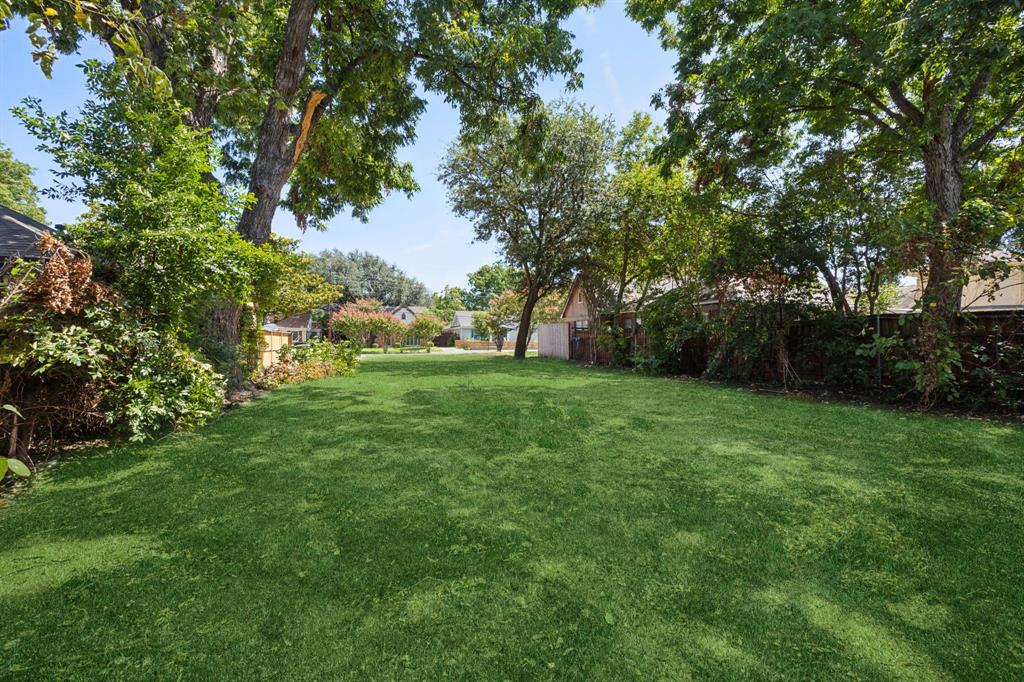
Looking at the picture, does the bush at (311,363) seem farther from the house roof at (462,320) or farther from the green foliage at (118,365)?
the house roof at (462,320)

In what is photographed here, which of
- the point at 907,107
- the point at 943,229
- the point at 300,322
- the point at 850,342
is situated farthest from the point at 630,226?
the point at 300,322

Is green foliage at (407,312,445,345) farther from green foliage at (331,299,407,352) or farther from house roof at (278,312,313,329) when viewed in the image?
house roof at (278,312,313,329)

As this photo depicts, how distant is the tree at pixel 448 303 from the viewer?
5197 centimetres

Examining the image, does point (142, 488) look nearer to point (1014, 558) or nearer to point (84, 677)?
point (84, 677)

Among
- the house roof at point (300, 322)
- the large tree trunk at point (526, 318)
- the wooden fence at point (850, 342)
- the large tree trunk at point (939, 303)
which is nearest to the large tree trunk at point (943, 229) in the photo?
the large tree trunk at point (939, 303)

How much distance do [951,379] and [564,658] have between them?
7.59m

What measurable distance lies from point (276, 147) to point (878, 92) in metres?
11.5

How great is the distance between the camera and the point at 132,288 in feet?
14.9

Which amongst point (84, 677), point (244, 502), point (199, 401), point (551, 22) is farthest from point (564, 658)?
point (551, 22)

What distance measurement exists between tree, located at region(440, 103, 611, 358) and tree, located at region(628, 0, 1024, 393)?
733cm

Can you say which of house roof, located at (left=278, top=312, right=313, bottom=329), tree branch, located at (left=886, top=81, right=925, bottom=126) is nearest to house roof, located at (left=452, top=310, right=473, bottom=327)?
house roof, located at (left=278, top=312, right=313, bottom=329)

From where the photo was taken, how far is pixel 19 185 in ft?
64.8

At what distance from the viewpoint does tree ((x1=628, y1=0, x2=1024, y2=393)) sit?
17.3ft

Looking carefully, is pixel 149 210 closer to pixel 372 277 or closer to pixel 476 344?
pixel 476 344
